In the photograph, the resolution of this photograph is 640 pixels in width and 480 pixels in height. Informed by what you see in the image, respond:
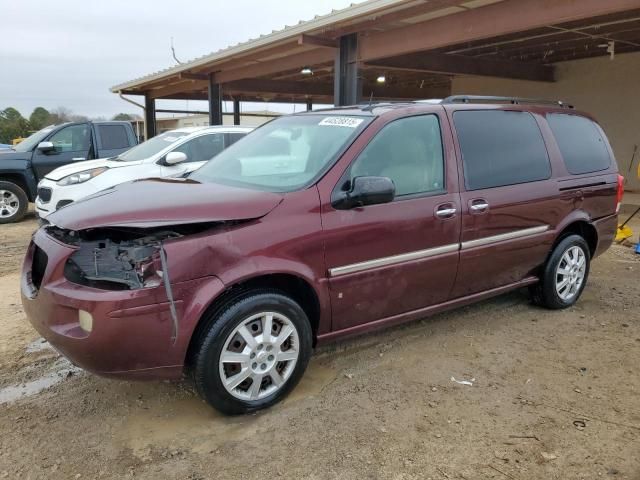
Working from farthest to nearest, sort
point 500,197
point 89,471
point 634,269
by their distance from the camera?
point 634,269 → point 500,197 → point 89,471

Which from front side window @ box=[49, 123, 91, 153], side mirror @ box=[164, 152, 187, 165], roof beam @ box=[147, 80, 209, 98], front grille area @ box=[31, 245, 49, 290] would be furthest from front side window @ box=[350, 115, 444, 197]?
roof beam @ box=[147, 80, 209, 98]

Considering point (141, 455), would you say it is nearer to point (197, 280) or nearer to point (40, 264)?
point (197, 280)

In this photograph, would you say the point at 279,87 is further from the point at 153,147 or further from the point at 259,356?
the point at 259,356

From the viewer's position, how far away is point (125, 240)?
2959mm

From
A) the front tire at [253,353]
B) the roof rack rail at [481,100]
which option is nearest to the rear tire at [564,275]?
the roof rack rail at [481,100]

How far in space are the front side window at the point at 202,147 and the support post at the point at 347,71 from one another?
86.9 inches

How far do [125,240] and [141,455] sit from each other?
3.74 feet

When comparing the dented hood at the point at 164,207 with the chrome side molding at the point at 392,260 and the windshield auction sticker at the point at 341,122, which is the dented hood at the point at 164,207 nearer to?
the chrome side molding at the point at 392,260

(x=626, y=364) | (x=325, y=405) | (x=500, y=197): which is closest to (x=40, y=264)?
(x=325, y=405)

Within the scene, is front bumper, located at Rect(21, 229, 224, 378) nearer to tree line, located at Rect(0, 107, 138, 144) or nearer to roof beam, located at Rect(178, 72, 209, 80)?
roof beam, located at Rect(178, 72, 209, 80)

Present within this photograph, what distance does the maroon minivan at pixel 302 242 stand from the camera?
2.80 metres

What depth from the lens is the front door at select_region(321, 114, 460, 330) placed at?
3.37 metres

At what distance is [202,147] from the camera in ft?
27.1

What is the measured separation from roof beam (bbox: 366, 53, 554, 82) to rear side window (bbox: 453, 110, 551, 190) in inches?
279
